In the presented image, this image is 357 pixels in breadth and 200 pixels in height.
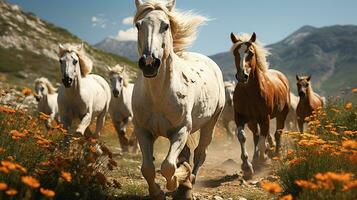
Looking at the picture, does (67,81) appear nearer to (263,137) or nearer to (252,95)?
(252,95)

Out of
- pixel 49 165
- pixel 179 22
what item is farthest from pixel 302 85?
pixel 49 165

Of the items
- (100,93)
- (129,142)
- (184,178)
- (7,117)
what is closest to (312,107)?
(129,142)

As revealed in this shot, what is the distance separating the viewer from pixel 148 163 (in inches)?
196

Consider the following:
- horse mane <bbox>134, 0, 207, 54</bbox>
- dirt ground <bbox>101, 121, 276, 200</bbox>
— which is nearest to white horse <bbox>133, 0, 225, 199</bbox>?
horse mane <bbox>134, 0, 207, 54</bbox>

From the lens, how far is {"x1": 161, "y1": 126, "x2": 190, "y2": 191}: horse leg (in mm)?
4812

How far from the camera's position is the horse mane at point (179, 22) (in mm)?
4945

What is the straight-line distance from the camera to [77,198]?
4.54 metres

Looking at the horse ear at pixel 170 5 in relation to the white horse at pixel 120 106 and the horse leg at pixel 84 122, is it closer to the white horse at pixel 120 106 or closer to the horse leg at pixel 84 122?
the horse leg at pixel 84 122

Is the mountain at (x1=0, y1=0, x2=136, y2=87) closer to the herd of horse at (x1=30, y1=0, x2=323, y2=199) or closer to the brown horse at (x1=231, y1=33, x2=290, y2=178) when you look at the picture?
the herd of horse at (x1=30, y1=0, x2=323, y2=199)

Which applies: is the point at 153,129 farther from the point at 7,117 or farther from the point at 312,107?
the point at 312,107

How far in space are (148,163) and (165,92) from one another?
3.03 ft

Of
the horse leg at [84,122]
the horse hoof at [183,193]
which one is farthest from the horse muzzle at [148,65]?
the horse leg at [84,122]

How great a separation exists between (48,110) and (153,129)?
13.4 meters

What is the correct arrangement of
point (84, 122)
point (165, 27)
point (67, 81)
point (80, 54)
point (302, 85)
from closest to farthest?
point (165, 27), point (67, 81), point (84, 122), point (80, 54), point (302, 85)
